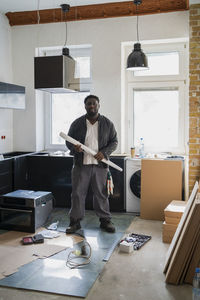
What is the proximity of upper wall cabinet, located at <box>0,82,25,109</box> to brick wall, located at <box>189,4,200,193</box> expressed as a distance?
2.39 m

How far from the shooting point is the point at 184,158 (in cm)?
461

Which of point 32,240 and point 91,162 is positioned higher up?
point 91,162

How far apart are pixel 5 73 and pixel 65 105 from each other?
3.41 ft

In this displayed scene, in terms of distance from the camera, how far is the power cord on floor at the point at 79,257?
307cm

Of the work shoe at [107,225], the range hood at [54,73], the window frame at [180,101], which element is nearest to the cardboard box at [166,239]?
the work shoe at [107,225]

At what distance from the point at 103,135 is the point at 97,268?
1570mm

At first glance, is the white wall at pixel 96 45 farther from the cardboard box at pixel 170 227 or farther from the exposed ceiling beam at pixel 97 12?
the cardboard box at pixel 170 227

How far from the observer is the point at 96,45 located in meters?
5.13

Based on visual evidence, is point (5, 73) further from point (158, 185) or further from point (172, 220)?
point (172, 220)

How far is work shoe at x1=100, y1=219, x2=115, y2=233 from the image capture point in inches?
156

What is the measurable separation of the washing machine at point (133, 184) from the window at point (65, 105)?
129cm

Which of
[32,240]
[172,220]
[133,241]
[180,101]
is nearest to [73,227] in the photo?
[32,240]

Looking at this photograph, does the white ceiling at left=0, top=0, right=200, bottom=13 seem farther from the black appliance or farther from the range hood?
the black appliance

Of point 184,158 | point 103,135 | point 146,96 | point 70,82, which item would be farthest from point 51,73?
point 184,158
